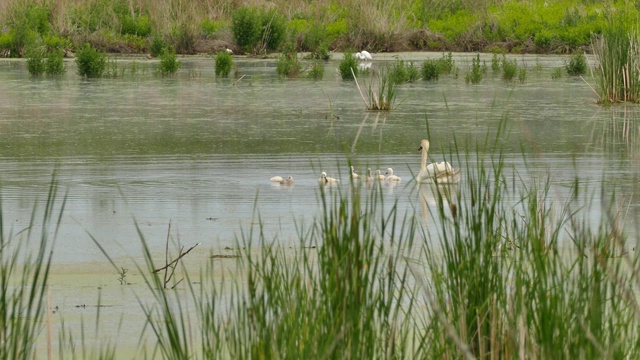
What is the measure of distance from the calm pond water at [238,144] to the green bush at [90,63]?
27 cm

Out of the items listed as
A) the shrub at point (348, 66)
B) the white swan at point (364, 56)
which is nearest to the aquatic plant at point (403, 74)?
the shrub at point (348, 66)

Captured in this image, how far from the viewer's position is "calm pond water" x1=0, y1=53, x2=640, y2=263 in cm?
809

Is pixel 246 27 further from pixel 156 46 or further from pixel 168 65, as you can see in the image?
pixel 168 65

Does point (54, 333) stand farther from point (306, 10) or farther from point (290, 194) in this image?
point (306, 10)

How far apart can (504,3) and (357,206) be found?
31.7m

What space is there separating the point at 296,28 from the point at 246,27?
250 cm

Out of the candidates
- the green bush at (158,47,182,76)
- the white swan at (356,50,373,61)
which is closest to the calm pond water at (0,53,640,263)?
the green bush at (158,47,182,76)

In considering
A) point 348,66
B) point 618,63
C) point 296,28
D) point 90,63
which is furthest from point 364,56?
point 618,63

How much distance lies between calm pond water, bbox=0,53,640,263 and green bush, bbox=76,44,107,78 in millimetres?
268

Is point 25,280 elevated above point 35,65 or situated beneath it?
situated beneath

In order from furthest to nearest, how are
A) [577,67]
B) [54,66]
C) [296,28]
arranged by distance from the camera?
[296,28] < [577,67] < [54,66]

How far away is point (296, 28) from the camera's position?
31.1 m

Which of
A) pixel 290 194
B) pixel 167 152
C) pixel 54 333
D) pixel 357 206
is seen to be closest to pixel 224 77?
pixel 167 152

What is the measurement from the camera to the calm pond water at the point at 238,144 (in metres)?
8.09
